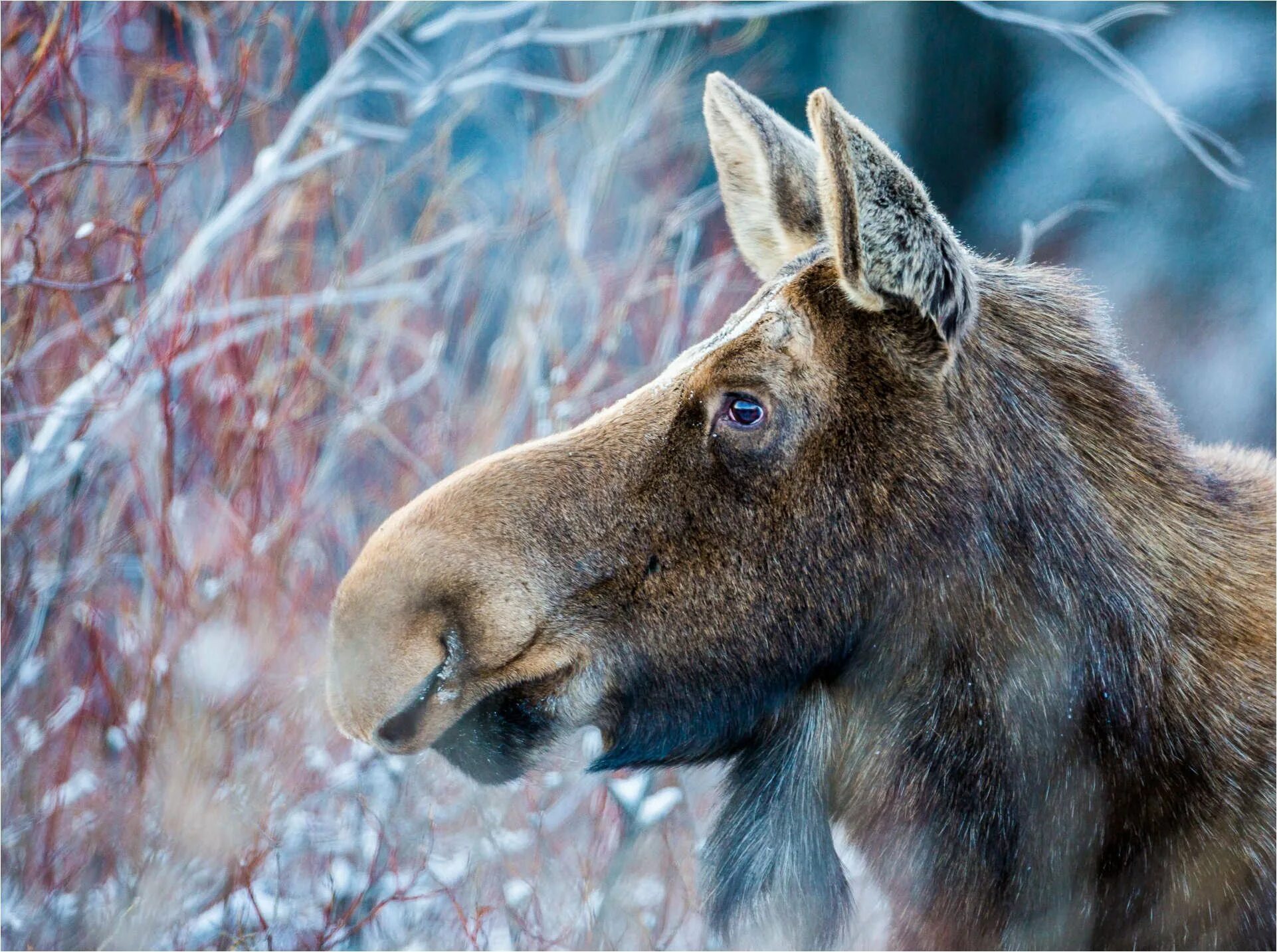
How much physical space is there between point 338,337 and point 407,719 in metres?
2.23

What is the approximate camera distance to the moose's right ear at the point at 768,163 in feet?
6.72

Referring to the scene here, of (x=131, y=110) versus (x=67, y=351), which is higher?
(x=131, y=110)

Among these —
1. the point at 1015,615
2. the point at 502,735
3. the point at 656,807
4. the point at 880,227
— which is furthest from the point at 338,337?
the point at 1015,615

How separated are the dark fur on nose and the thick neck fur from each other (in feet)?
→ 2.00

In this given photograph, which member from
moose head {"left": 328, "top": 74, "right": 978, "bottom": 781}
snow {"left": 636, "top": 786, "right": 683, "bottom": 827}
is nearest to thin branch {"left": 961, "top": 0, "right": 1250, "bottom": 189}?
moose head {"left": 328, "top": 74, "right": 978, "bottom": 781}

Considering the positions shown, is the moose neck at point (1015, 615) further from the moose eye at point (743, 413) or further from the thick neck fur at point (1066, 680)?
the moose eye at point (743, 413)

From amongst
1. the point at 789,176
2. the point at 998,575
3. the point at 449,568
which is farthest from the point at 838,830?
the point at 789,176

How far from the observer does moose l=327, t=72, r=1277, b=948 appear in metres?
1.66

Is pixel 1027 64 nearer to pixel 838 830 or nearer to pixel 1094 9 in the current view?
pixel 1094 9

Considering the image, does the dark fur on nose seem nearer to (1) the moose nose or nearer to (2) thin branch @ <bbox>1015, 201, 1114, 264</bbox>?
(1) the moose nose

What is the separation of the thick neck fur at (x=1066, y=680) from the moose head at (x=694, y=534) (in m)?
0.08

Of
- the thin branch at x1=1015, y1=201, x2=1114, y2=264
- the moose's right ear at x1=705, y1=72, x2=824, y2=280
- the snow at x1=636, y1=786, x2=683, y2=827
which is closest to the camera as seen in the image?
the moose's right ear at x1=705, y1=72, x2=824, y2=280

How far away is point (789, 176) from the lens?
206cm

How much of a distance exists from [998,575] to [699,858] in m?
0.80
